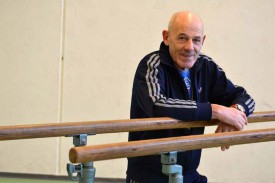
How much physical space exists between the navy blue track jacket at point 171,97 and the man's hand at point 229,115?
0.04 m

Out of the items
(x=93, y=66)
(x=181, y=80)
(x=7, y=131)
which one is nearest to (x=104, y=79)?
(x=93, y=66)

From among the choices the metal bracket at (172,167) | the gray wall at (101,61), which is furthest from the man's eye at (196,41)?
the gray wall at (101,61)

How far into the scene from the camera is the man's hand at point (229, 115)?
185cm

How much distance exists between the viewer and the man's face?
6.40ft

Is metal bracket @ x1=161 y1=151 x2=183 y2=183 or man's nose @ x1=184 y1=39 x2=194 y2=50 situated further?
man's nose @ x1=184 y1=39 x2=194 y2=50

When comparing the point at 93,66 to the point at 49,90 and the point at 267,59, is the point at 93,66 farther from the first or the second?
the point at 267,59

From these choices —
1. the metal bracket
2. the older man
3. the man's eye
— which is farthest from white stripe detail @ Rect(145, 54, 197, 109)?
the metal bracket

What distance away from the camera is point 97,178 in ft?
14.3

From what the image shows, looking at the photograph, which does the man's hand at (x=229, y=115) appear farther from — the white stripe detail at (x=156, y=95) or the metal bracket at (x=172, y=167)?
the metal bracket at (x=172, y=167)

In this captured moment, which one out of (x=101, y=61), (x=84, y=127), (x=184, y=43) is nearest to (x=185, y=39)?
(x=184, y=43)

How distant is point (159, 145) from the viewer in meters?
1.40

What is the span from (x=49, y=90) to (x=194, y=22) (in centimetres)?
263

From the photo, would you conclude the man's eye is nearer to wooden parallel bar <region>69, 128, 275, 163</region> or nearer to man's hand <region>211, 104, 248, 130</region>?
man's hand <region>211, 104, 248, 130</region>

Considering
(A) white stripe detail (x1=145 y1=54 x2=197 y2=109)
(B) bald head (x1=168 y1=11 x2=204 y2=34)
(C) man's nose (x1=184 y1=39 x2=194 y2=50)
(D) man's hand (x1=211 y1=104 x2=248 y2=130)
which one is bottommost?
(D) man's hand (x1=211 y1=104 x2=248 y2=130)
